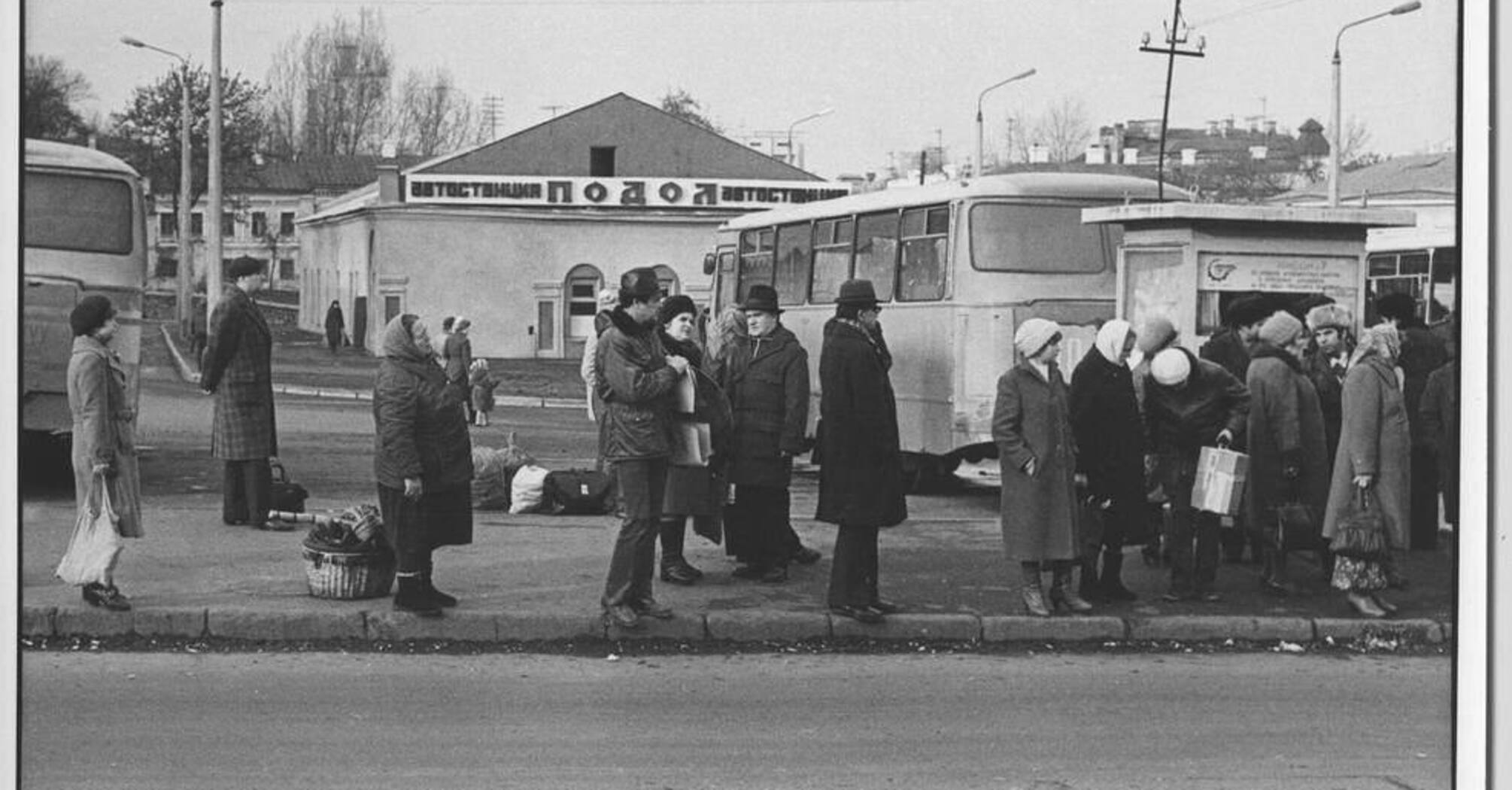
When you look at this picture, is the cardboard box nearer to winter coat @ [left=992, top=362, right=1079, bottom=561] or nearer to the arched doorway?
winter coat @ [left=992, top=362, right=1079, bottom=561]

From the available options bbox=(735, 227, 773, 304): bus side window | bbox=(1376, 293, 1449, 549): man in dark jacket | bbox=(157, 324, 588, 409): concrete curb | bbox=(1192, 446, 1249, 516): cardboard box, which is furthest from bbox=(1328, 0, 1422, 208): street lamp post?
bbox=(157, 324, 588, 409): concrete curb

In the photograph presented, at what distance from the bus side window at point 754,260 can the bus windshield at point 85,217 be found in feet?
19.3

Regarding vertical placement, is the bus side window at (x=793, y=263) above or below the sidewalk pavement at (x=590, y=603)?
above

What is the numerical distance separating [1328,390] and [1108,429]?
81.9 inches

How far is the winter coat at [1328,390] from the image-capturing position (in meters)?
12.4

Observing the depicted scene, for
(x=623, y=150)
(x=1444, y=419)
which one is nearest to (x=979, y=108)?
(x=1444, y=419)

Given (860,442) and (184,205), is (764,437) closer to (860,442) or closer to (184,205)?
(860,442)

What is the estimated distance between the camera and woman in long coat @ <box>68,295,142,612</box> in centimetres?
1008

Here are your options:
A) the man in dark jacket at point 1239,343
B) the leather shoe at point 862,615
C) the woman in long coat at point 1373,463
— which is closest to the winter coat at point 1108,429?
the woman in long coat at point 1373,463

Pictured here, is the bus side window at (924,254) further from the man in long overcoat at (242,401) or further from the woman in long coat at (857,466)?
the man in long overcoat at (242,401)

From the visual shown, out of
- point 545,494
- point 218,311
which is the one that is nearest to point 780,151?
point 545,494

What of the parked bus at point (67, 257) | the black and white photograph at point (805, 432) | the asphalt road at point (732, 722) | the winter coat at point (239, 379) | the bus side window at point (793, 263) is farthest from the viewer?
the bus side window at point (793, 263)

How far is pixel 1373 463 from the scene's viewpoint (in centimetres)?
1095

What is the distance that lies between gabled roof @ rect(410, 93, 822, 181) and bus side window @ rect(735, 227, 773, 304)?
1.00 meters
